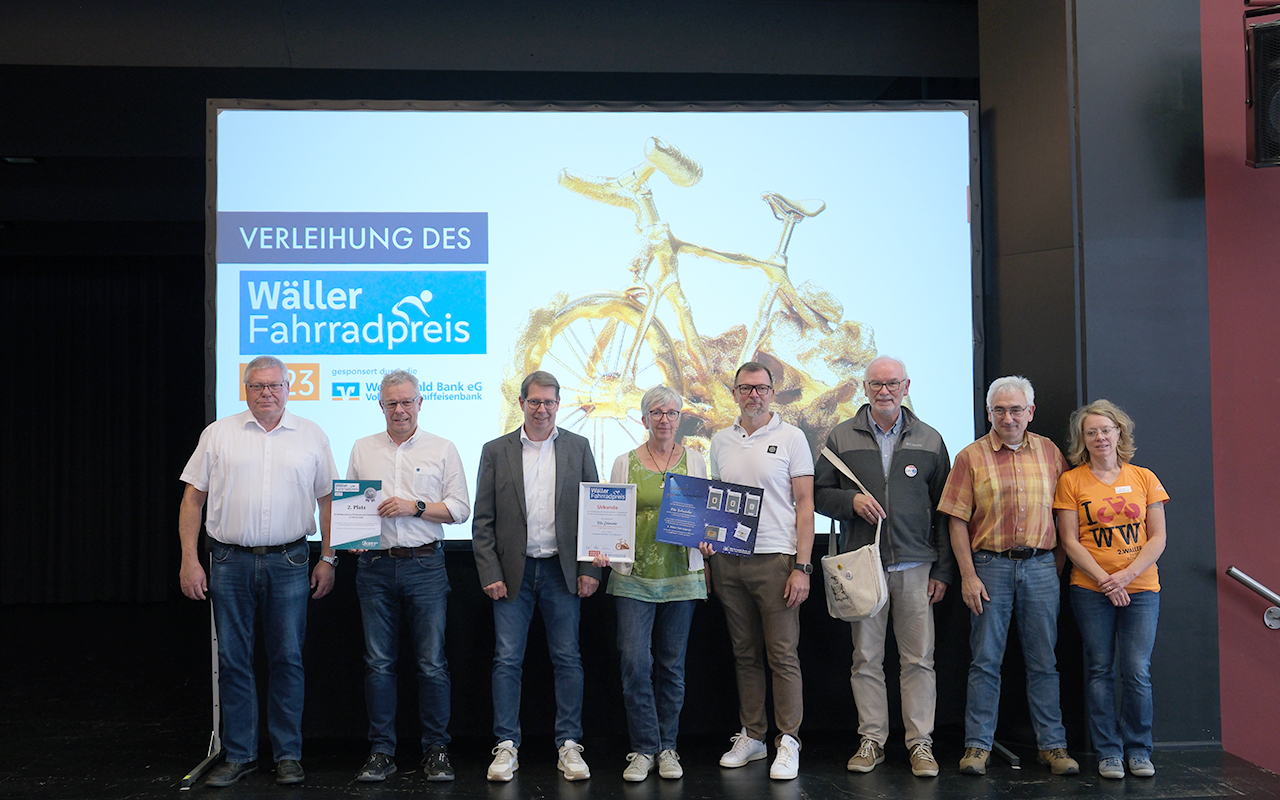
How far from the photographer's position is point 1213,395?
418cm

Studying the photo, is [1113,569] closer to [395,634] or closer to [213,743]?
[395,634]

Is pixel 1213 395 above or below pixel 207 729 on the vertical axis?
above

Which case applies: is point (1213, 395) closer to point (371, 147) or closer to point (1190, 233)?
point (1190, 233)

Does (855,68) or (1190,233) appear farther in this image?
(855,68)

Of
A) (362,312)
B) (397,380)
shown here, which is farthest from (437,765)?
(362,312)

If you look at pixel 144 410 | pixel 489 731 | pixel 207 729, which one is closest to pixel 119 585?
pixel 144 410

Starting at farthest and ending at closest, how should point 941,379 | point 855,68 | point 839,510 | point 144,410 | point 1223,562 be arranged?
point 144,410 → point 855,68 → point 941,379 → point 1223,562 → point 839,510

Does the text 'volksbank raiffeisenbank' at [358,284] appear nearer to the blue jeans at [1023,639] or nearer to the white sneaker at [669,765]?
the white sneaker at [669,765]

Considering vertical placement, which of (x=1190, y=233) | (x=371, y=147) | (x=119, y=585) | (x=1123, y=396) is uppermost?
(x=371, y=147)

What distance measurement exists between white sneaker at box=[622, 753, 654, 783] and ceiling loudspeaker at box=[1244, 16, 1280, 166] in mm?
3478

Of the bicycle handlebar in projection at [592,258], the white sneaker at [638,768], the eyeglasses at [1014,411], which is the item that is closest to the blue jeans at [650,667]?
the white sneaker at [638,768]

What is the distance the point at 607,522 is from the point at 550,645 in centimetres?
57

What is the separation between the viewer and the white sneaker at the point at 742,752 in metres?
3.84

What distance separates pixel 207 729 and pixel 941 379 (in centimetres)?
384
